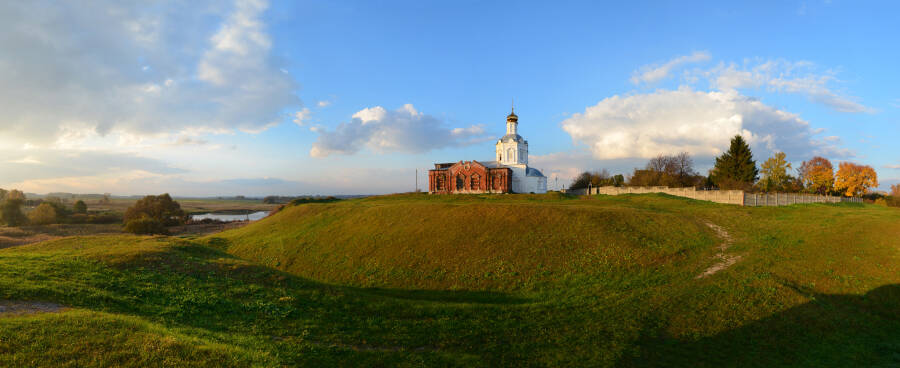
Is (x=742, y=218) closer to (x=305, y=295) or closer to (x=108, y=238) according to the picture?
(x=305, y=295)

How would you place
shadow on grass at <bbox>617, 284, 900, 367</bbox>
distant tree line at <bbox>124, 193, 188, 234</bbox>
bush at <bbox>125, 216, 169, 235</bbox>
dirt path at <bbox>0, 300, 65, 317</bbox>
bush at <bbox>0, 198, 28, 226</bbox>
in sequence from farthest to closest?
distant tree line at <bbox>124, 193, 188, 234</bbox> < bush at <bbox>0, 198, 28, 226</bbox> < bush at <bbox>125, 216, 169, 235</bbox> < shadow on grass at <bbox>617, 284, 900, 367</bbox> < dirt path at <bbox>0, 300, 65, 317</bbox>

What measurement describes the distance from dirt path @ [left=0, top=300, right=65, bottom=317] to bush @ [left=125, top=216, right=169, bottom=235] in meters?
52.1

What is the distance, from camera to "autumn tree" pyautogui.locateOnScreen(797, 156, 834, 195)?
72.5m

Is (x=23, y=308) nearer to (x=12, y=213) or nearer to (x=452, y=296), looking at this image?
A: (x=452, y=296)

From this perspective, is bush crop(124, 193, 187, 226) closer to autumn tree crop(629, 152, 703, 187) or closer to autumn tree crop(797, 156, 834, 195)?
autumn tree crop(629, 152, 703, 187)

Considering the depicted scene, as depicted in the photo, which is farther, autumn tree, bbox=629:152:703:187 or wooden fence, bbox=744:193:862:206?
autumn tree, bbox=629:152:703:187

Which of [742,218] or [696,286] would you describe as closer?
[696,286]

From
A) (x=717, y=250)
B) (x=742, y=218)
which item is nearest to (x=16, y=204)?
(x=717, y=250)

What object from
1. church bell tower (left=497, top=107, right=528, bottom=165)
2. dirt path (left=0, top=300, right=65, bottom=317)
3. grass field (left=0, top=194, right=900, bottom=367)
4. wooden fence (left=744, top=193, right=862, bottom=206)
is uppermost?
church bell tower (left=497, top=107, right=528, bottom=165)

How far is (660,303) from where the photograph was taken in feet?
48.1

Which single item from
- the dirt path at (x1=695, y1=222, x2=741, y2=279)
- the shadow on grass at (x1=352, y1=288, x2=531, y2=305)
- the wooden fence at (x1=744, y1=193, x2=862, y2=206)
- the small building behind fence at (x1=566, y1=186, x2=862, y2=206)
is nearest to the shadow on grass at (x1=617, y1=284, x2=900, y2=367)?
the dirt path at (x1=695, y1=222, x2=741, y2=279)

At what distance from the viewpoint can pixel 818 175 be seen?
2904 inches

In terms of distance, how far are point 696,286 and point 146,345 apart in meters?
A: 20.4

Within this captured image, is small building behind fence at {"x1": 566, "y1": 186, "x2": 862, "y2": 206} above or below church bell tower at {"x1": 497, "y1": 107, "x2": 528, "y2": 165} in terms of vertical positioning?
below
